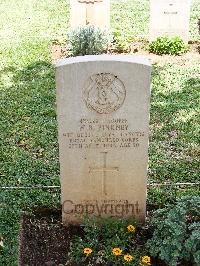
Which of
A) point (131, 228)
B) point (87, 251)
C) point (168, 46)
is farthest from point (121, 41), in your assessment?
point (87, 251)

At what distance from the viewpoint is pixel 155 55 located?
32.1ft

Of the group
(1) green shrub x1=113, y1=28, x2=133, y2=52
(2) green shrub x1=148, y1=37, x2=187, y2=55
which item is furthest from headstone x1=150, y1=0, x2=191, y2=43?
(1) green shrub x1=113, y1=28, x2=133, y2=52

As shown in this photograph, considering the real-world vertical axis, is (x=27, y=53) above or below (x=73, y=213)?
above

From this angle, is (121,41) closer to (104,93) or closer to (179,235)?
(104,93)

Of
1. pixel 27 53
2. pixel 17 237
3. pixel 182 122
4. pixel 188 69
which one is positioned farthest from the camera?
pixel 27 53

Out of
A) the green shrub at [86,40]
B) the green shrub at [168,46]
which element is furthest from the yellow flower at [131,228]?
the green shrub at [168,46]

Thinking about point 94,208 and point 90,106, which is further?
point 94,208

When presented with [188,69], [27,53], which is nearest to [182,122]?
[188,69]

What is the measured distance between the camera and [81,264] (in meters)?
4.53

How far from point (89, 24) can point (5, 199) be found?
540cm

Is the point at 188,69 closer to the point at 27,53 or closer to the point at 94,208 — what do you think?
the point at 27,53

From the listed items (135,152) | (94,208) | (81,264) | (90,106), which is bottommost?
(81,264)

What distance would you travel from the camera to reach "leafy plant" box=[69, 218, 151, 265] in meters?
4.48

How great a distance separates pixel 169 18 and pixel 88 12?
1.54m
